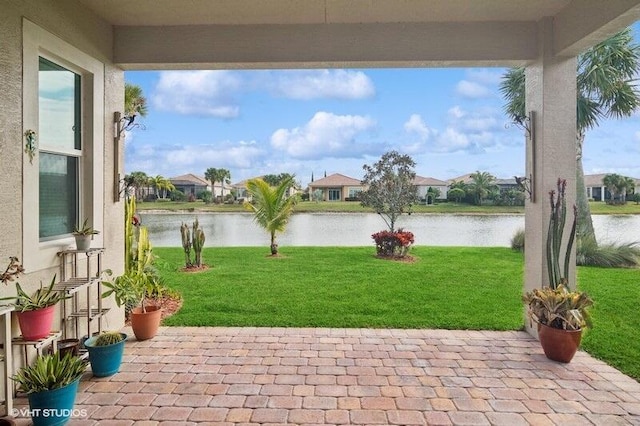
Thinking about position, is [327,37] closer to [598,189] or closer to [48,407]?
[48,407]

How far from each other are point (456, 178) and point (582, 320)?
17.4m

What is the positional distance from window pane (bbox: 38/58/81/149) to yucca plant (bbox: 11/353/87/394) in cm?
177

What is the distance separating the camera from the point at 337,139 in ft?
50.1

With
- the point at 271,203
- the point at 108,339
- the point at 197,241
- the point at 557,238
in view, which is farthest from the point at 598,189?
the point at 108,339

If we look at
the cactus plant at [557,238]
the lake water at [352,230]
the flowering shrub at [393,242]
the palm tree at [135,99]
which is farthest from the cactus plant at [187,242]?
the cactus plant at [557,238]

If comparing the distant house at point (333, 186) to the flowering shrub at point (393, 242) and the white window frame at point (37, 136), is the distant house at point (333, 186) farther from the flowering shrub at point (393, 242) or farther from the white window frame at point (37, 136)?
the white window frame at point (37, 136)

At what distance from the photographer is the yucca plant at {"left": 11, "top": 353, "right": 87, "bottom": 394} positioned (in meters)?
2.46

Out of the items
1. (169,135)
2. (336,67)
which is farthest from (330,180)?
(336,67)

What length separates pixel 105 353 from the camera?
317 centimetres

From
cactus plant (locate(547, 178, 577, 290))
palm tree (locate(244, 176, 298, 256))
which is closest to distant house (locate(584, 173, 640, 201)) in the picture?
palm tree (locate(244, 176, 298, 256))

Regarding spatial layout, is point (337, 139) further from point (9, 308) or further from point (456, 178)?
point (9, 308)

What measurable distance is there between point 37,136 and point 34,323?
1423mm

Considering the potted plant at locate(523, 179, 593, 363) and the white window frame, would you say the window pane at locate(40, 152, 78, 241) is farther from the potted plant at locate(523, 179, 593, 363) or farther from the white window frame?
the potted plant at locate(523, 179, 593, 363)

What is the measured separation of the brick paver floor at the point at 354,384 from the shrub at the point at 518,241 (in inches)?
291
